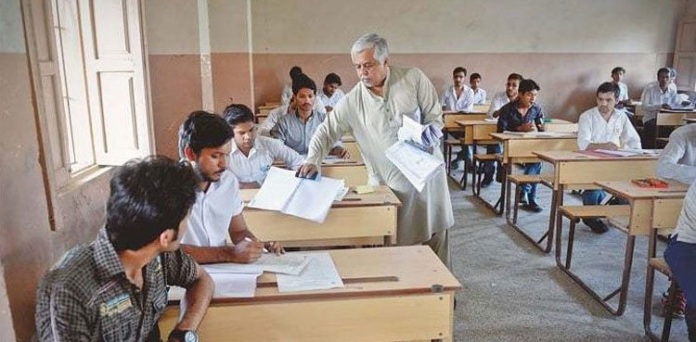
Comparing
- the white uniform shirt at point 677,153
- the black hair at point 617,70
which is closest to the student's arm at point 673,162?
the white uniform shirt at point 677,153

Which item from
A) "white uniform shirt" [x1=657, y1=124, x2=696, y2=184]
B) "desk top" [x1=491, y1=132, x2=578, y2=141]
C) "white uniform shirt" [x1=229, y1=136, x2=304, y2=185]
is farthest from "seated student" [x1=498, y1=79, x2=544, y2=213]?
"white uniform shirt" [x1=229, y1=136, x2=304, y2=185]

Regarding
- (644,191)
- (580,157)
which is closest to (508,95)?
(580,157)

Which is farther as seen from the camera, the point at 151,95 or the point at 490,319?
the point at 151,95

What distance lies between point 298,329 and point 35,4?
1422 mm

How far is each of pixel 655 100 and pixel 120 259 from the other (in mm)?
8745

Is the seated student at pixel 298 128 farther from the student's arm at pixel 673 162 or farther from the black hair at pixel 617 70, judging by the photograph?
the black hair at pixel 617 70

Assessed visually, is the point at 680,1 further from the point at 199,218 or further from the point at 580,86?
the point at 199,218

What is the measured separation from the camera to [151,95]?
3486 mm

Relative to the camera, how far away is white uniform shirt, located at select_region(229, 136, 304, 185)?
2.99m

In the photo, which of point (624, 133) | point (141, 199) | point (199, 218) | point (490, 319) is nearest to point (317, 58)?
point (624, 133)

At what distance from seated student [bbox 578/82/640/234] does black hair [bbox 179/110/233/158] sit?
357cm

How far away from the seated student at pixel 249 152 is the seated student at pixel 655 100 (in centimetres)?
646

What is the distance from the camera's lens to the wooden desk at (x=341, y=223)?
2425 mm

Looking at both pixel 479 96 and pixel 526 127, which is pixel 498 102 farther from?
pixel 526 127
